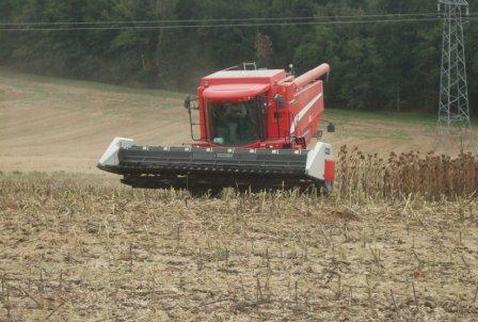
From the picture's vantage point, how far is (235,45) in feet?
203

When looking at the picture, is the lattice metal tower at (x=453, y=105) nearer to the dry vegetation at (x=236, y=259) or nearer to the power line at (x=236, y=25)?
the power line at (x=236, y=25)

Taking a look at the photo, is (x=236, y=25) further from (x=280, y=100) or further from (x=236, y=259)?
(x=236, y=259)

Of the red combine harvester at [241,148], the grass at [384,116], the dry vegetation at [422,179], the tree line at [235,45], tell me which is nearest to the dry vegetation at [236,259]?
the red combine harvester at [241,148]

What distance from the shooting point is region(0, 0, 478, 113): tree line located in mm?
53438

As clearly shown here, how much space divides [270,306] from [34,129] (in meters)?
31.2

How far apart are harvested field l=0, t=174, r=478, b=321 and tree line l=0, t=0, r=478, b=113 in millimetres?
44769

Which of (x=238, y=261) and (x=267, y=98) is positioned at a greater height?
(x=267, y=98)

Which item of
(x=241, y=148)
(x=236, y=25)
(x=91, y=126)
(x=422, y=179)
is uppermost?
(x=241, y=148)

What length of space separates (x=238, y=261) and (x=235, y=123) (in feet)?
23.3

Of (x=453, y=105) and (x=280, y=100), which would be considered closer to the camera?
(x=280, y=100)

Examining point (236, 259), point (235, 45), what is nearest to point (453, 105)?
point (235, 45)

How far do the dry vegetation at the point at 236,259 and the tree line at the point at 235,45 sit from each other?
44596mm

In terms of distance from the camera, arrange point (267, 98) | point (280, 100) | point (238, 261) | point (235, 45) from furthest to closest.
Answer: point (235, 45) → point (267, 98) → point (280, 100) → point (238, 261)

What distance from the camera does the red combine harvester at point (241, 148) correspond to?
35.2 ft
